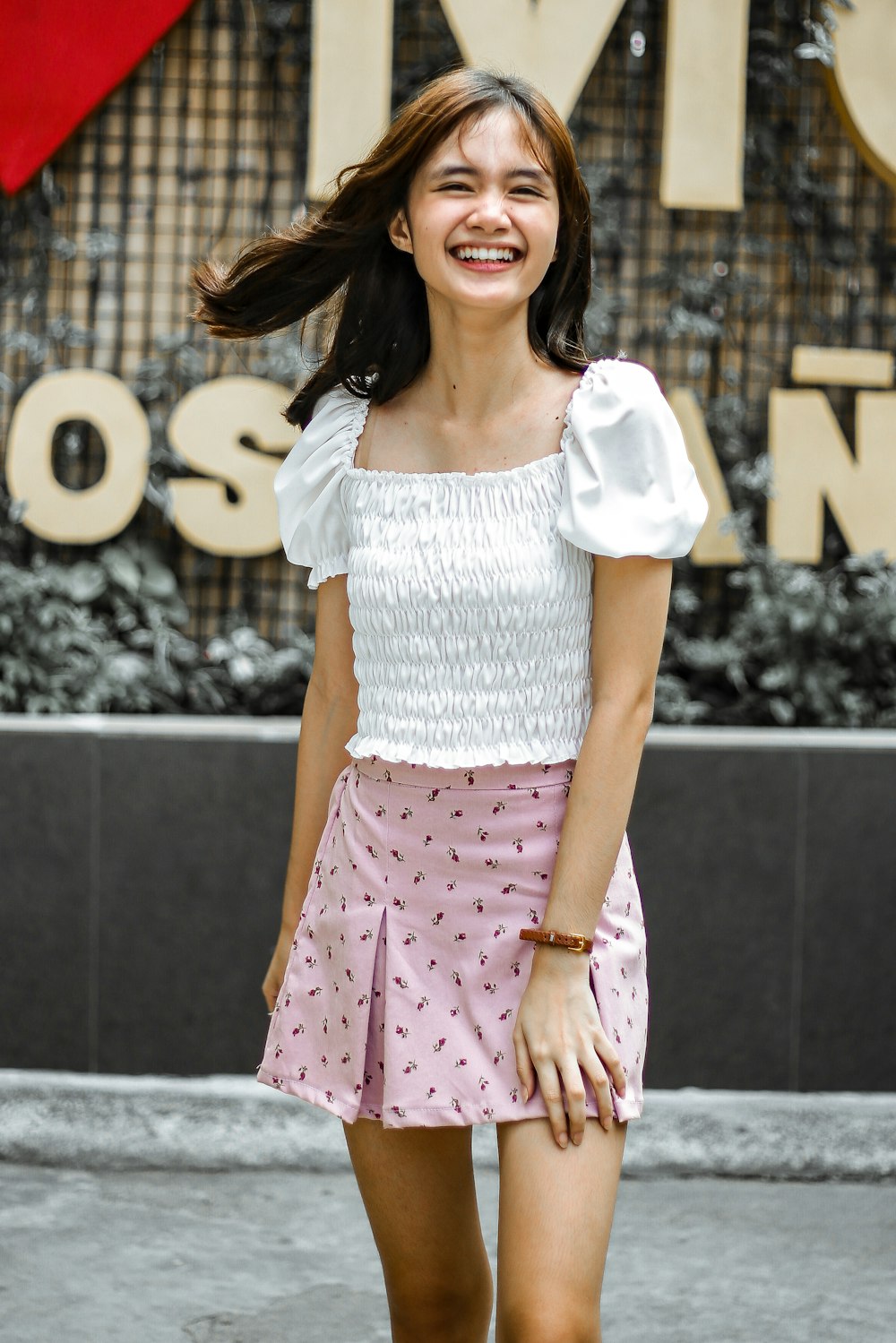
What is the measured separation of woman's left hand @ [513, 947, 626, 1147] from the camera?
171 centimetres

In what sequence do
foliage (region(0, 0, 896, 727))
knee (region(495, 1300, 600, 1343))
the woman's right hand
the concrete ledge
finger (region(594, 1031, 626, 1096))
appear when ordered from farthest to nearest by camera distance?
foliage (region(0, 0, 896, 727)), the concrete ledge, the woman's right hand, finger (region(594, 1031, 626, 1096)), knee (region(495, 1300, 600, 1343))

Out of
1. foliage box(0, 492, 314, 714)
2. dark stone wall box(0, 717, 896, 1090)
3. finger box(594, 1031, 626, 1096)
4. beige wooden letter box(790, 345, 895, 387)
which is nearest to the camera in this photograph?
finger box(594, 1031, 626, 1096)

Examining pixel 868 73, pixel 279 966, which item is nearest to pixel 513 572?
pixel 279 966

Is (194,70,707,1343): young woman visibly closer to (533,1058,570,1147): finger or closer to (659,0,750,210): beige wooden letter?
(533,1058,570,1147): finger

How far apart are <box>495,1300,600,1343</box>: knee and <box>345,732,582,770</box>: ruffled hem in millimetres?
586

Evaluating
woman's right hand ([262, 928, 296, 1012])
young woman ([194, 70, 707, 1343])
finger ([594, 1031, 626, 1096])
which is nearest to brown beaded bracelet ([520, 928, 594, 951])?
young woman ([194, 70, 707, 1343])

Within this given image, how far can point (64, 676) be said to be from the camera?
14.2ft

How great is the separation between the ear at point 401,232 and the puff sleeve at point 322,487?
0.22m

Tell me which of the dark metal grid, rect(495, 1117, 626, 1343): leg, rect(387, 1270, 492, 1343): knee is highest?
the dark metal grid

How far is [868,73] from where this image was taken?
455 centimetres

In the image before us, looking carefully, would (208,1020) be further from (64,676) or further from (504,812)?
(504,812)

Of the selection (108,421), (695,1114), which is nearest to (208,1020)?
(695,1114)

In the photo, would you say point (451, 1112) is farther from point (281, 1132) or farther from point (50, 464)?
point (50, 464)

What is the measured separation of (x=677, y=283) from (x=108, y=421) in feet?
5.79
